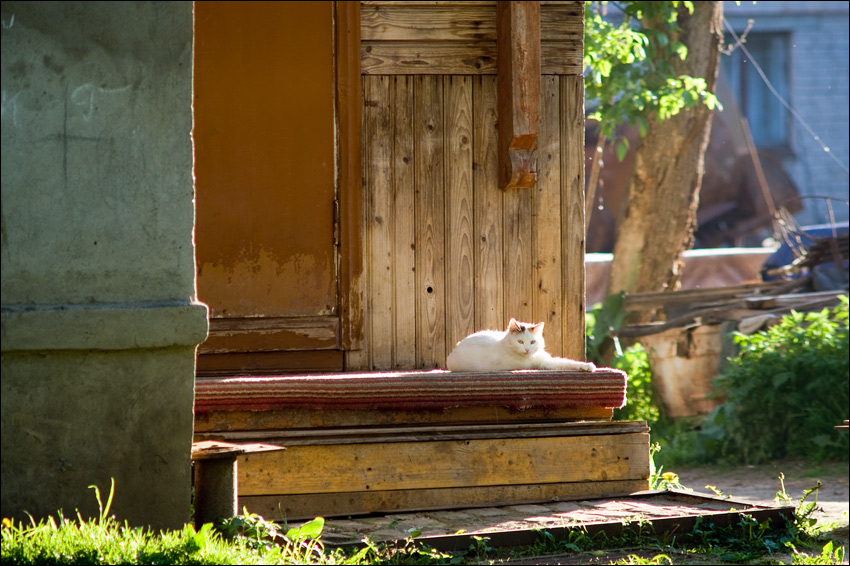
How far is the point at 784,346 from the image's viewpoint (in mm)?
10141

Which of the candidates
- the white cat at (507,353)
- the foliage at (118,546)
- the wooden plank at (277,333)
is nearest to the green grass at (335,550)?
the foliage at (118,546)

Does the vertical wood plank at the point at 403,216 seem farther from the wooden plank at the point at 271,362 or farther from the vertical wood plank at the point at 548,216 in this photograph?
the vertical wood plank at the point at 548,216

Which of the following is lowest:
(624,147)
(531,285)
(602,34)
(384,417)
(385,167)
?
(384,417)

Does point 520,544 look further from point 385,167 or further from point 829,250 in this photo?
point 829,250

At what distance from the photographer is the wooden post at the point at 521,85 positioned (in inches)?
226

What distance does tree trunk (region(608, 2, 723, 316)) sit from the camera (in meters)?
12.0

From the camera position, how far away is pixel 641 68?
11867 millimetres

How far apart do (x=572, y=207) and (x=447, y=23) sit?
4.41 feet

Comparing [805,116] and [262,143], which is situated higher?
[805,116]

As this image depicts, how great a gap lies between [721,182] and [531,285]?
1377 centimetres

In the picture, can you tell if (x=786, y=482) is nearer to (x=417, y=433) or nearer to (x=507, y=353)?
(x=507, y=353)

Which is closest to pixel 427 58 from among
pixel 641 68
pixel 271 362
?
pixel 271 362

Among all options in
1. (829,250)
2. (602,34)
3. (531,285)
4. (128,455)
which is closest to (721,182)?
(829,250)

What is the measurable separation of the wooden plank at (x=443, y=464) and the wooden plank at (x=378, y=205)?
4.01 feet
